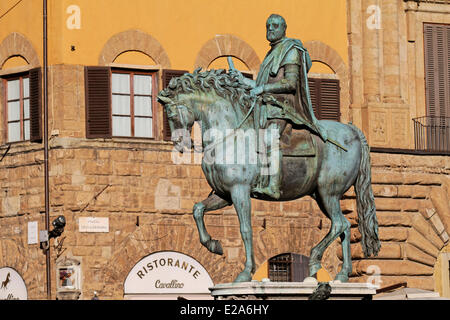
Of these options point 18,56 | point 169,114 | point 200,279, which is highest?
point 18,56

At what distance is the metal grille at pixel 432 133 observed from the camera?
31.4m

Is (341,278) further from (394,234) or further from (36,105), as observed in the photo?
(394,234)

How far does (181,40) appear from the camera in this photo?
2961cm

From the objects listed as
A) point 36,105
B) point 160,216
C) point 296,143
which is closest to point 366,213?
point 296,143

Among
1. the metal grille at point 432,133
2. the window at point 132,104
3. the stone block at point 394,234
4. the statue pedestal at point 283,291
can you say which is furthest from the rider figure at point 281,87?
the metal grille at point 432,133

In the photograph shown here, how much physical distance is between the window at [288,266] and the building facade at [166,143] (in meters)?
0.04

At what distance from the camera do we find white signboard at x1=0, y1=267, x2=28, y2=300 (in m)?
28.6

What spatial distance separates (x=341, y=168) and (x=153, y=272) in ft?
39.6

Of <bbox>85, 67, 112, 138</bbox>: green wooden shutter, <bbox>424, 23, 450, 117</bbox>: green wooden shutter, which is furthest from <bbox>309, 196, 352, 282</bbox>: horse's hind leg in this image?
<bbox>424, 23, 450, 117</bbox>: green wooden shutter

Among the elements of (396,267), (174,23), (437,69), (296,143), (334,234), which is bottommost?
(396,267)

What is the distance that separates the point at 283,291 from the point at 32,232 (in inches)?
535

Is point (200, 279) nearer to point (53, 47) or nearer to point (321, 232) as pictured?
point (321, 232)

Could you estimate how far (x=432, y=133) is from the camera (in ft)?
104
